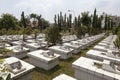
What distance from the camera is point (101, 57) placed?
44.0 feet

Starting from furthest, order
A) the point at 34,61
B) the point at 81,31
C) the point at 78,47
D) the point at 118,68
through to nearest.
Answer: the point at 81,31
the point at 78,47
the point at 34,61
the point at 118,68

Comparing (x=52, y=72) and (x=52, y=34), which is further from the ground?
(x=52, y=34)

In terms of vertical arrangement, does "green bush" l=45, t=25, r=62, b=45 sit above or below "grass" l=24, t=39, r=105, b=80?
above

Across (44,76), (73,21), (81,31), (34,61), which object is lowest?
(44,76)

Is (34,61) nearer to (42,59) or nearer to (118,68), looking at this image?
(42,59)

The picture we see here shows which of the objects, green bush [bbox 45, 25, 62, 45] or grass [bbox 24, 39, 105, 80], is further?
green bush [bbox 45, 25, 62, 45]

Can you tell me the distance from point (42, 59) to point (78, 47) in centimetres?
819

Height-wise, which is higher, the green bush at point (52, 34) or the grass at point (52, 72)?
the green bush at point (52, 34)

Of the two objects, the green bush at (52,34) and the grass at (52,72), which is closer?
the grass at (52,72)

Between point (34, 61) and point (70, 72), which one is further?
point (34, 61)

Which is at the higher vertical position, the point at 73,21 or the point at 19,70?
the point at 73,21

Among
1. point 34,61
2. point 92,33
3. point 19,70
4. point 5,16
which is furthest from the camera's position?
point 5,16

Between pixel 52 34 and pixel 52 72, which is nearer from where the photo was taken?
pixel 52 72

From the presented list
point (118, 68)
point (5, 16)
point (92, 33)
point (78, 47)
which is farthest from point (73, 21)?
point (118, 68)
